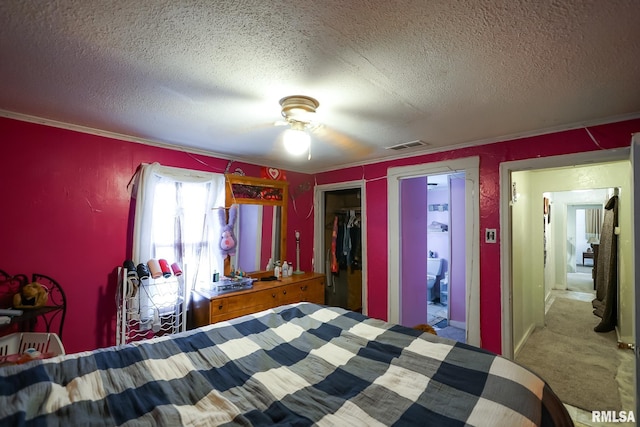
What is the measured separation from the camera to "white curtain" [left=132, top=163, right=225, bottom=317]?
252cm

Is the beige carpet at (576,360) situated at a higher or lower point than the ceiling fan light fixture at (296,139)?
lower

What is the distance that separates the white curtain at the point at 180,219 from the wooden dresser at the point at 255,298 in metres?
0.30

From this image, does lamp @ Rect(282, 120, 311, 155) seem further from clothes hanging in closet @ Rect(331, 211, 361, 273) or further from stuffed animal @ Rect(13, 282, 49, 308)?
clothes hanging in closet @ Rect(331, 211, 361, 273)

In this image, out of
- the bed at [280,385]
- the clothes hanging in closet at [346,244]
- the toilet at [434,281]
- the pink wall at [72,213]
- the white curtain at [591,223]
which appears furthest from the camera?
the white curtain at [591,223]

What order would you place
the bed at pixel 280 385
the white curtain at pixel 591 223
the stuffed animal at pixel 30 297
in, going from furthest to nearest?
the white curtain at pixel 591 223
the stuffed animal at pixel 30 297
the bed at pixel 280 385

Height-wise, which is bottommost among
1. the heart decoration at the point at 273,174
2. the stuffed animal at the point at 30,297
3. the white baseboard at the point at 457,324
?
the white baseboard at the point at 457,324

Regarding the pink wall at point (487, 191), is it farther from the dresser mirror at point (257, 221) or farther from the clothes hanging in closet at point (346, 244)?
the dresser mirror at point (257, 221)

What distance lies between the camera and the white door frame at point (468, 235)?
2.63 metres

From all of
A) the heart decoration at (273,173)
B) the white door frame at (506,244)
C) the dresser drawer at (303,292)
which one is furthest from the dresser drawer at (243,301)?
the white door frame at (506,244)

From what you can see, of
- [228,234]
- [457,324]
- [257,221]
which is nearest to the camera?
[228,234]

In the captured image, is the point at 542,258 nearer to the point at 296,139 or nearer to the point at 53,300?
the point at 296,139

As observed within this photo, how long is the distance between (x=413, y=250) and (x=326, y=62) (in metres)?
2.75

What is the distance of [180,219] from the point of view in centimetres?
280

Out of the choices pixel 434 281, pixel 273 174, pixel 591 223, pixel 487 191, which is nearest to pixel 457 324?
pixel 434 281
